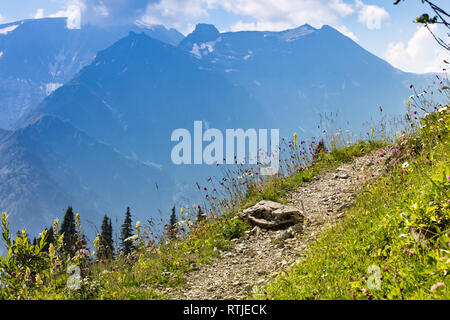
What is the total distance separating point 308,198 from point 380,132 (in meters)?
4.19

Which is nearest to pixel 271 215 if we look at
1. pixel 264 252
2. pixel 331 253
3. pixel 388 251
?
pixel 264 252

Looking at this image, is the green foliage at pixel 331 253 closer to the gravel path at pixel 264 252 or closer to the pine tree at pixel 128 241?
the gravel path at pixel 264 252

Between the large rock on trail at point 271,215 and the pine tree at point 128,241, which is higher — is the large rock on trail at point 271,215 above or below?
above

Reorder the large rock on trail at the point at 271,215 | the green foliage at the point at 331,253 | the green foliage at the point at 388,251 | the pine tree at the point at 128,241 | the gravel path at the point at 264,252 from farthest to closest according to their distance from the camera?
the pine tree at the point at 128,241 < the large rock on trail at the point at 271,215 < the gravel path at the point at 264,252 < the green foliage at the point at 331,253 < the green foliage at the point at 388,251

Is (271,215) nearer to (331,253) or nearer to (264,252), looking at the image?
(264,252)

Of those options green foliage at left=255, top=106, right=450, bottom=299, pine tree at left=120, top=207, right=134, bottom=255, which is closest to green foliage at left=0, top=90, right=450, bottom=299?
green foliage at left=255, top=106, right=450, bottom=299

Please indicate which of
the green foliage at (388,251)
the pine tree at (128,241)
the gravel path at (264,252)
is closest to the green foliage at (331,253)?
the green foliage at (388,251)

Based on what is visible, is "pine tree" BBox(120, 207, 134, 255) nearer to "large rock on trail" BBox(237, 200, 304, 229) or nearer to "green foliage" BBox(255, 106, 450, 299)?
"large rock on trail" BBox(237, 200, 304, 229)

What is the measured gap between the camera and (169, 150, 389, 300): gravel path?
5.05m

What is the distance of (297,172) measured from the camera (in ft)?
33.5

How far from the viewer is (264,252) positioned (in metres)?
6.27

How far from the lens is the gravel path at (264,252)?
5.05 metres
